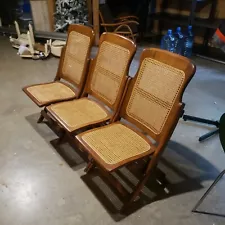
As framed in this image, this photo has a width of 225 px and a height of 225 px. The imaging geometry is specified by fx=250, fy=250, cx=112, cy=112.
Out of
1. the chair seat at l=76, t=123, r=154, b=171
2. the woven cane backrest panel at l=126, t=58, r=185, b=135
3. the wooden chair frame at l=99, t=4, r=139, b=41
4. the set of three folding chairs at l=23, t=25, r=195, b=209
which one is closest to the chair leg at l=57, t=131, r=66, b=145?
the set of three folding chairs at l=23, t=25, r=195, b=209

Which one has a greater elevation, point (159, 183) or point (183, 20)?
point (183, 20)

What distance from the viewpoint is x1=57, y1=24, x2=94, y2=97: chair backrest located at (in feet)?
6.61

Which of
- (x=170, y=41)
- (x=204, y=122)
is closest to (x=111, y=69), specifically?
(x=204, y=122)

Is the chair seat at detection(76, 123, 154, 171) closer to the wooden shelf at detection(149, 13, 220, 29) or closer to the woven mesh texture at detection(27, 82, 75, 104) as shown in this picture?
the woven mesh texture at detection(27, 82, 75, 104)

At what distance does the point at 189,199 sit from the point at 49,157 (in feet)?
3.48

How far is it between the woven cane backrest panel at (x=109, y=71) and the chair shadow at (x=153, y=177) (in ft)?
1.70

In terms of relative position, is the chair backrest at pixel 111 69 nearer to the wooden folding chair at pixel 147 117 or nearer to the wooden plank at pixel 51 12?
the wooden folding chair at pixel 147 117

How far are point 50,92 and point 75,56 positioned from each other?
37 cm

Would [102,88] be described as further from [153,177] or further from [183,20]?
[183,20]

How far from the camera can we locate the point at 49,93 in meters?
2.07

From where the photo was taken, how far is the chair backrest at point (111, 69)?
1.68 metres

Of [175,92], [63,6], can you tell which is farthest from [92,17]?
[175,92]

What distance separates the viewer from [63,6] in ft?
14.0

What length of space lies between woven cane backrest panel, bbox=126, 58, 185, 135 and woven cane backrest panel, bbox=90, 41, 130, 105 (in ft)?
0.54
